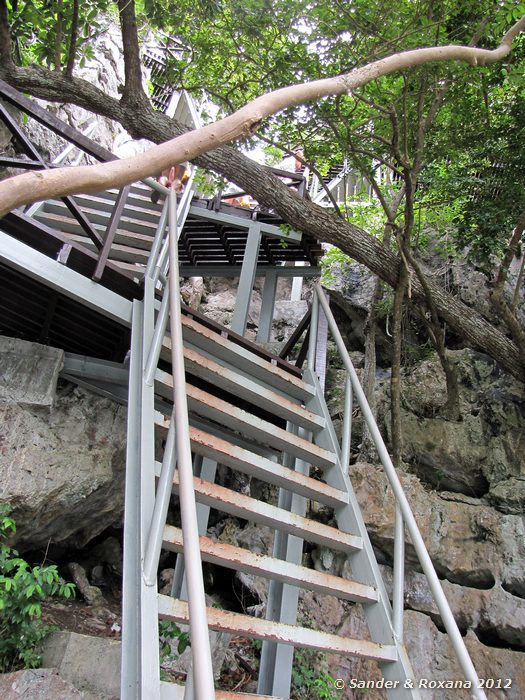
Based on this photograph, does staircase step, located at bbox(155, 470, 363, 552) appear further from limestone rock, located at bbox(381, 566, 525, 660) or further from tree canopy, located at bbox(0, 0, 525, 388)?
tree canopy, located at bbox(0, 0, 525, 388)

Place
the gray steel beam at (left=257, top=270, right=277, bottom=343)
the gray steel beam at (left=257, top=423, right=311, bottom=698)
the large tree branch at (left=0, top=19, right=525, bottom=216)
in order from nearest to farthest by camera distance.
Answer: the large tree branch at (left=0, top=19, right=525, bottom=216)
the gray steel beam at (left=257, top=423, right=311, bottom=698)
the gray steel beam at (left=257, top=270, right=277, bottom=343)

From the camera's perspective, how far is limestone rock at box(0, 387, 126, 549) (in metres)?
3.55

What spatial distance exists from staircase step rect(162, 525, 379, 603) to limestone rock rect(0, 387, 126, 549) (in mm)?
1785

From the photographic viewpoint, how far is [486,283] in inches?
281

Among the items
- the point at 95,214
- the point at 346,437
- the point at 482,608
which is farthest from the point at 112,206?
the point at 482,608

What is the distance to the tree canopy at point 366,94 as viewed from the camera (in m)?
4.91

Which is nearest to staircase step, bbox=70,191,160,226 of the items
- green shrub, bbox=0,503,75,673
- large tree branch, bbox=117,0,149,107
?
large tree branch, bbox=117,0,149,107

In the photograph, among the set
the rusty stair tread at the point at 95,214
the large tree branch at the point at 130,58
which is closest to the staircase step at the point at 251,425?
the rusty stair tread at the point at 95,214

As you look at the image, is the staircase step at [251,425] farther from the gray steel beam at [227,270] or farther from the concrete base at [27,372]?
the gray steel beam at [227,270]

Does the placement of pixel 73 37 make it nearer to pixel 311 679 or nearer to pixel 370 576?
pixel 370 576

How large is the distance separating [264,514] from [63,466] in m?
1.88

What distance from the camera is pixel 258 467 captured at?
2818 millimetres

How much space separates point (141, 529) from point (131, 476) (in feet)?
1.17

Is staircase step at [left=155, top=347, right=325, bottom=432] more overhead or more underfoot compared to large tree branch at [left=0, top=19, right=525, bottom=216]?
more underfoot
